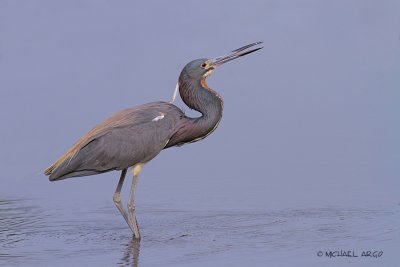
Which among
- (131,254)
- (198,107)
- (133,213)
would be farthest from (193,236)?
(198,107)

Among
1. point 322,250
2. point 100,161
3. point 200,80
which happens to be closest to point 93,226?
point 100,161

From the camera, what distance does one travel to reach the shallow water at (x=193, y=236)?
380 inches

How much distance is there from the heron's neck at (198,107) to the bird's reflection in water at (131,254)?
3.91ft

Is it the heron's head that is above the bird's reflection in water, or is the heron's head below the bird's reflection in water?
above

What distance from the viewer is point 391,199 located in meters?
12.1

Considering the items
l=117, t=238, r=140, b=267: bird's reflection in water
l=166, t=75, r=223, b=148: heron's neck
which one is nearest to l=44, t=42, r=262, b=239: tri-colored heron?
l=166, t=75, r=223, b=148: heron's neck

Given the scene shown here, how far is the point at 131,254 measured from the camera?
1000 cm

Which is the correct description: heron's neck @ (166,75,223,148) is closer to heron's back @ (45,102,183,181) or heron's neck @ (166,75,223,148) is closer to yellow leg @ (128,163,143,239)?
heron's back @ (45,102,183,181)

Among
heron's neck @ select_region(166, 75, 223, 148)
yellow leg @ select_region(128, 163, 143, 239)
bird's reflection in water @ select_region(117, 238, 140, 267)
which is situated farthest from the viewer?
heron's neck @ select_region(166, 75, 223, 148)

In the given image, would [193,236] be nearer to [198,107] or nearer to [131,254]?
[131,254]

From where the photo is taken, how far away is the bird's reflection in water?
964cm

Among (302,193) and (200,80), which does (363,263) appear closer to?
(200,80)

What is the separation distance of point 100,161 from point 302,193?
9.27 feet

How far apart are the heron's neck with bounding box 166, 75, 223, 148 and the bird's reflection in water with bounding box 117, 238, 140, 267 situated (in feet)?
3.91
